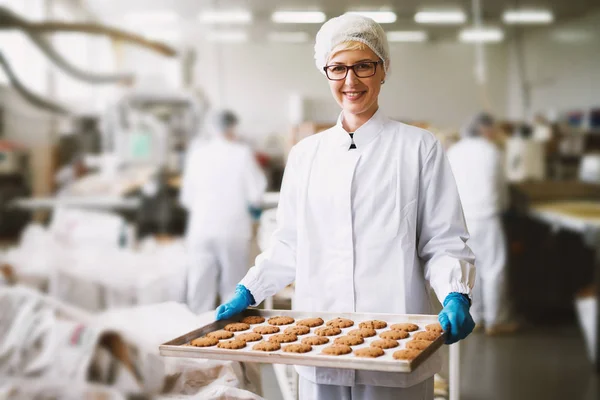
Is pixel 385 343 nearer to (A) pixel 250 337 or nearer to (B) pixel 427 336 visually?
(B) pixel 427 336

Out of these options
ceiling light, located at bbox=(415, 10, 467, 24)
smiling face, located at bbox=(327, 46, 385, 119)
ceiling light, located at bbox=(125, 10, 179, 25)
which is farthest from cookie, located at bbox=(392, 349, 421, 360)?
ceiling light, located at bbox=(125, 10, 179, 25)

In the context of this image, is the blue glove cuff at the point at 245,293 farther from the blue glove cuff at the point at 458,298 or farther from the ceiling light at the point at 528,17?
the ceiling light at the point at 528,17

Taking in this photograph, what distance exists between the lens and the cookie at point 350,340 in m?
1.02

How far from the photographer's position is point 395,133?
115cm

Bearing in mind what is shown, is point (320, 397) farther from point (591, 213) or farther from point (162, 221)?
point (591, 213)

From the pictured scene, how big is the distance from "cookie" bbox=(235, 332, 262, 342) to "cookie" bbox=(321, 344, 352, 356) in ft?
0.48

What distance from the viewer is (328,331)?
1.08 metres

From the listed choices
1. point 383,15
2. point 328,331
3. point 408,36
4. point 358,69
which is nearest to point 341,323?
point 328,331

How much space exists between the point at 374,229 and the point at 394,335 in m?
0.20

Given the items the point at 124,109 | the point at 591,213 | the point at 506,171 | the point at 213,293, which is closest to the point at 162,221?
the point at 124,109

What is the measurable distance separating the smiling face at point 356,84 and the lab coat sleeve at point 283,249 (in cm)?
17

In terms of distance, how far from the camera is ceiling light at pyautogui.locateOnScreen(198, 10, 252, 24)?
70.9 inches

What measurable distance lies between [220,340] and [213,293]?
1.70ft

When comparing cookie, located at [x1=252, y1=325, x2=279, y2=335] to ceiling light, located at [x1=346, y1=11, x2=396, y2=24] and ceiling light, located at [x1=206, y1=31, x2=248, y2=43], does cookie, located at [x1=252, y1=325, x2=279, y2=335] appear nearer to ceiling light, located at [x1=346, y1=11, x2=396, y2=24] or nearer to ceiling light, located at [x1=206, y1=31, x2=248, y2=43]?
ceiling light, located at [x1=346, y1=11, x2=396, y2=24]
